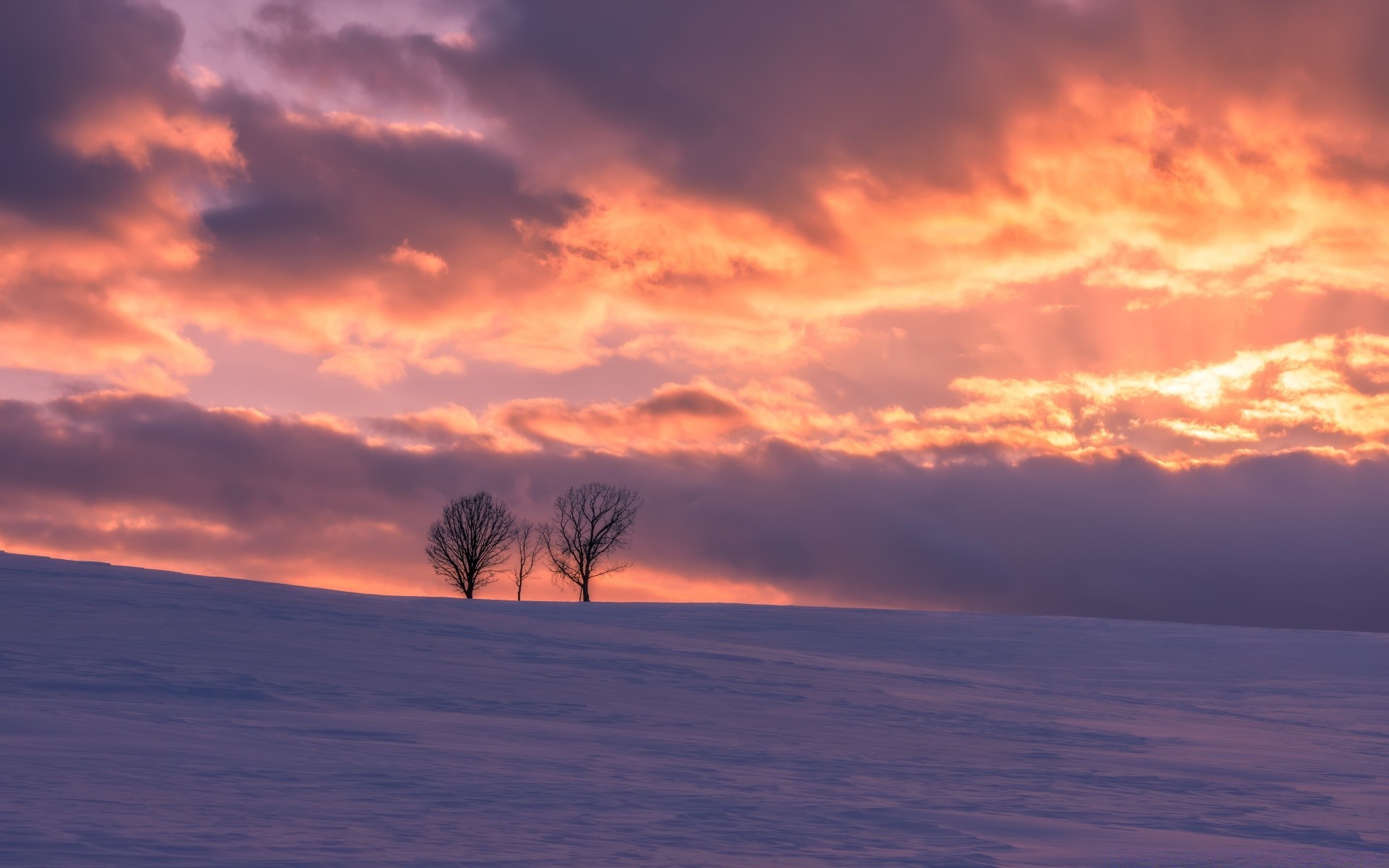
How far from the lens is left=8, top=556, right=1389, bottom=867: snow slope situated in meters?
6.72

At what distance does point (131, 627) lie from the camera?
47.1ft

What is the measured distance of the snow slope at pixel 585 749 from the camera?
6.72 m

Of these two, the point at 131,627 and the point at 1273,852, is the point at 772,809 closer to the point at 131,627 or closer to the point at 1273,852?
the point at 1273,852

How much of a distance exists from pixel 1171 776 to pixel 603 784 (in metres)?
5.90

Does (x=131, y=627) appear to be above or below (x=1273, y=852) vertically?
above

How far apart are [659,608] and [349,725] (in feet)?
66.9

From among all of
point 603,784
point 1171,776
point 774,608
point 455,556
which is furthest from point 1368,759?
point 455,556

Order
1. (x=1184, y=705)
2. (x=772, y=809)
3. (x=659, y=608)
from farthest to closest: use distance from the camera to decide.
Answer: (x=659, y=608) → (x=1184, y=705) → (x=772, y=809)

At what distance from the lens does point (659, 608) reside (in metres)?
30.2

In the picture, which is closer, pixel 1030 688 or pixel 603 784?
pixel 603 784

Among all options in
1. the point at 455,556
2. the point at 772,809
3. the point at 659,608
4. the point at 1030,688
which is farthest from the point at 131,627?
the point at 455,556

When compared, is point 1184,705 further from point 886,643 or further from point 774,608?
point 774,608

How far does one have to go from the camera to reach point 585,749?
1000 cm

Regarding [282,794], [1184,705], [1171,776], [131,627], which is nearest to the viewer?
[282,794]
